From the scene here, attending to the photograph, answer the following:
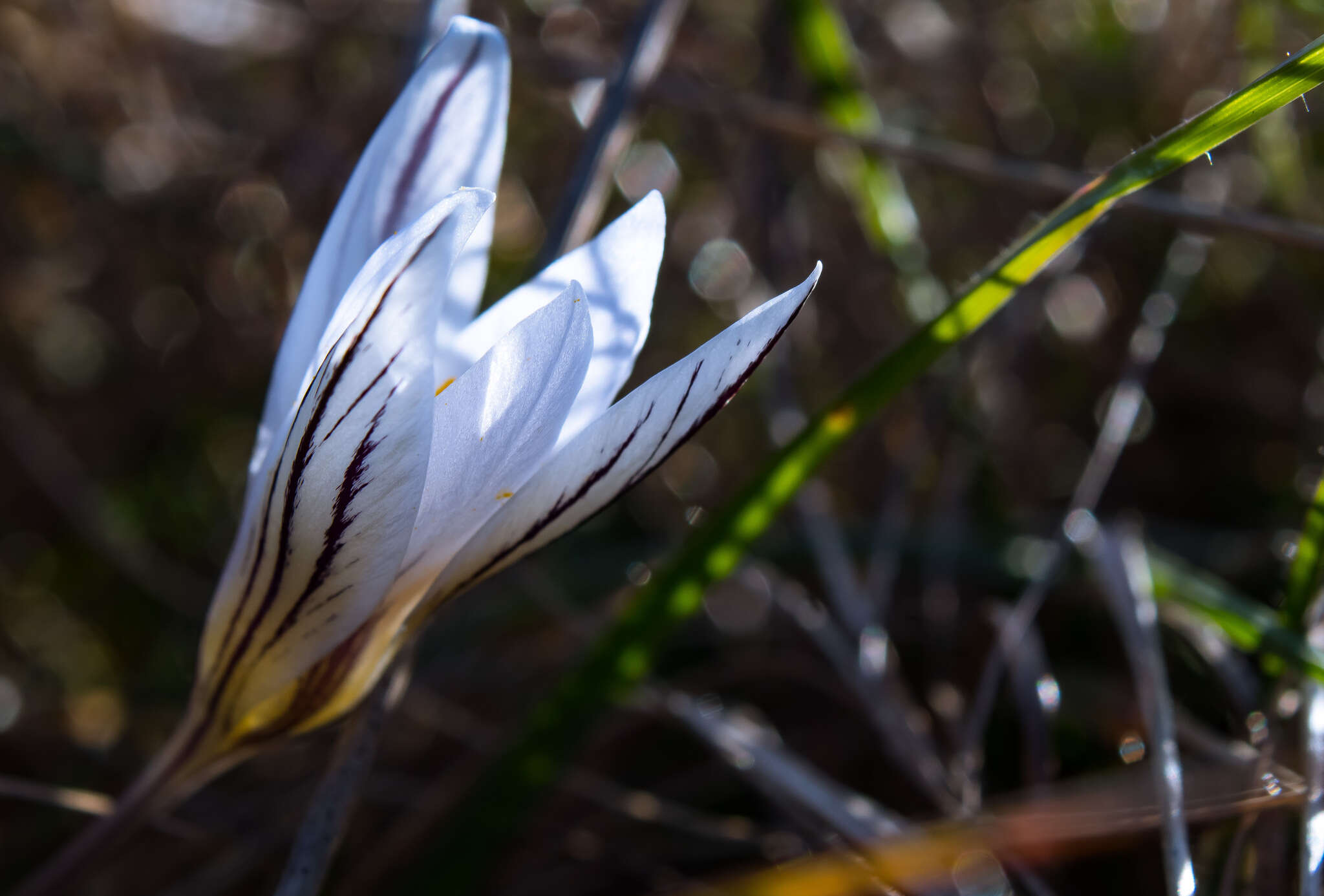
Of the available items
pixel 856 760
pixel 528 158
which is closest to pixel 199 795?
pixel 856 760

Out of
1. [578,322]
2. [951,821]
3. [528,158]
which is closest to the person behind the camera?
[578,322]

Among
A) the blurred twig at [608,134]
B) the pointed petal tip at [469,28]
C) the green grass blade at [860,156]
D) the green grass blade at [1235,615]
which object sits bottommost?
the green grass blade at [1235,615]

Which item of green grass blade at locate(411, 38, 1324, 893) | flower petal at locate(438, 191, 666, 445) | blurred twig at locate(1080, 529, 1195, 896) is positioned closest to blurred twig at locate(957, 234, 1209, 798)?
blurred twig at locate(1080, 529, 1195, 896)

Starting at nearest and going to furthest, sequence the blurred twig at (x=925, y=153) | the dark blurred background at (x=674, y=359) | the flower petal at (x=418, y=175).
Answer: the flower petal at (x=418, y=175) < the blurred twig at (x=925, y=153) < the dark blurred background at (x=674, y=359)

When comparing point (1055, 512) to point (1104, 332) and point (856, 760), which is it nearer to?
point (1104, 332)

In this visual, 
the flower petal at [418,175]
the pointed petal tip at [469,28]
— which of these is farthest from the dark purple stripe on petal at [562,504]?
the pointed petal tip at [469,28]

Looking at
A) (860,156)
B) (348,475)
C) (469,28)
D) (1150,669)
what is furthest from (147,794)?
(860,156)

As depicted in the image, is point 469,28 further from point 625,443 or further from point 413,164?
point 625,443

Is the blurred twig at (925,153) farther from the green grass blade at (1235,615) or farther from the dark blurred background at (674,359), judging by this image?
the green grass blade at (1235,615)
